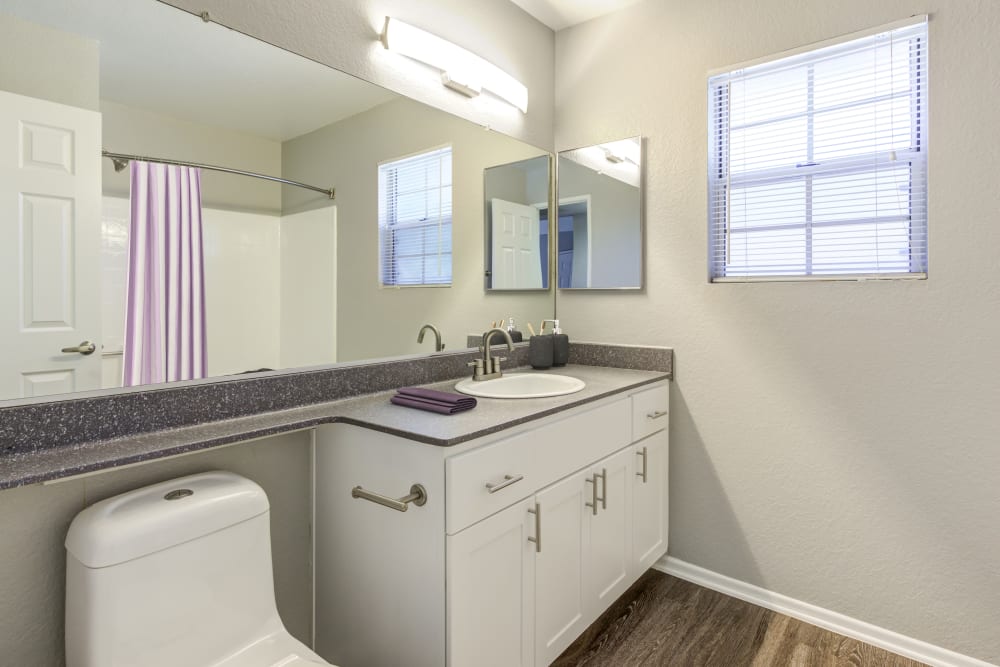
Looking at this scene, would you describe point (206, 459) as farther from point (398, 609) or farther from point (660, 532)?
point (660, 532)

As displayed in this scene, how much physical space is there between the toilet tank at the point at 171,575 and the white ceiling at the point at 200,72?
34.7 inches

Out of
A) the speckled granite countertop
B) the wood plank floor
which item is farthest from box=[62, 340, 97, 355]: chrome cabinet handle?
the wood plank floor

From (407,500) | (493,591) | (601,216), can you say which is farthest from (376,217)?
(493,591)

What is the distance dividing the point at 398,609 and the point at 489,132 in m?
1.71

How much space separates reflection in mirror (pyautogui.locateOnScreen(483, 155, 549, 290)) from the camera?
2.26 m

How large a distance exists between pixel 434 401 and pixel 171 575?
691 millimetres

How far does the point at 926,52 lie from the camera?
1.71m

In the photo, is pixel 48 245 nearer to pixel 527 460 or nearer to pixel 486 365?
pixel 527 460

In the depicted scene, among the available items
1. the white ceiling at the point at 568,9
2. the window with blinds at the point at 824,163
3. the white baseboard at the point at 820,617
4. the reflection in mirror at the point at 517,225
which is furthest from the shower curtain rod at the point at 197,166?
the white baseboard at the point at 820,617

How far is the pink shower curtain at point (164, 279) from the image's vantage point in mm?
1247

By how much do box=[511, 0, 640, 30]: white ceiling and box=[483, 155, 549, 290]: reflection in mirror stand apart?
589 mm

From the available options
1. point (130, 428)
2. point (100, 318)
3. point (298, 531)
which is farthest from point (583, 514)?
point (100, 318)

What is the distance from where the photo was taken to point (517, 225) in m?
2.40

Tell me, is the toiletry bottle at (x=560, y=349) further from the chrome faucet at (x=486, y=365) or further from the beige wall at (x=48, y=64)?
the beige wall at (x=48, y=64)
